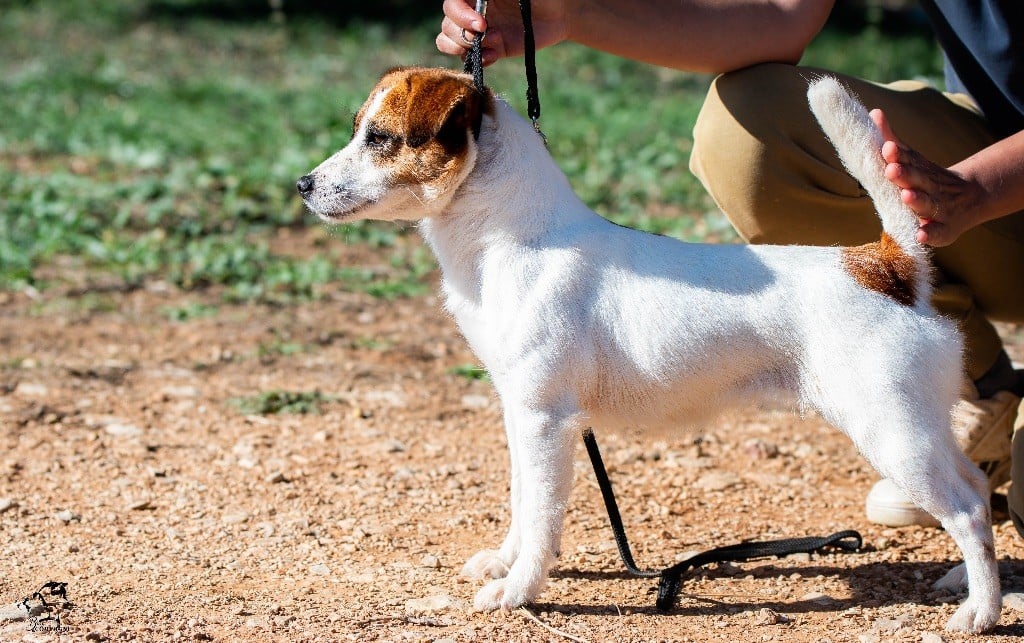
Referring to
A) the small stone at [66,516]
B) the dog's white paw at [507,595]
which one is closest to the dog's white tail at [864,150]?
the dog's white paw at [507,595]

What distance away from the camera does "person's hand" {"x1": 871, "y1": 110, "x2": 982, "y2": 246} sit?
2.72 m

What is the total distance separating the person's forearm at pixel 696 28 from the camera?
11.2 feet

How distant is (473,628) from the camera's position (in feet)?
9.23

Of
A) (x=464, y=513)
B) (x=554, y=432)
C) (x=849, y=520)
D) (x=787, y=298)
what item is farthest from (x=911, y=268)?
(x=464, y=513)

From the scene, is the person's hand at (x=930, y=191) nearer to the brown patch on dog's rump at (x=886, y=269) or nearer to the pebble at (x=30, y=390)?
the brown patch on dog's rump at (x=886, y=269)

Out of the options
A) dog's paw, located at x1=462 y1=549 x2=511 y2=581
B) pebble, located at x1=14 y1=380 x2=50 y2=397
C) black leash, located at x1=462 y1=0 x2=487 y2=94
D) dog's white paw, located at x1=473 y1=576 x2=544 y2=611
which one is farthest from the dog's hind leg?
pebble, located at x1=14 y1=380 x2=50 y2=397

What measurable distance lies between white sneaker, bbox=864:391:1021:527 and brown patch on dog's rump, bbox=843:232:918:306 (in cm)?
92

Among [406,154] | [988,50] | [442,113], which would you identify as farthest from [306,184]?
[988,50]

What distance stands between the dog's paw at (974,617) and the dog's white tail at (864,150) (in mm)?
819

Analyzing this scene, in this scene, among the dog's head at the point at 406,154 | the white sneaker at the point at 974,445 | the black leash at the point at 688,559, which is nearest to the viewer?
the dog's head at the point at 406,154

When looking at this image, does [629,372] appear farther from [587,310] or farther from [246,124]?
[246,124]

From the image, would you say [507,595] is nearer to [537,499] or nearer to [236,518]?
[537,499]

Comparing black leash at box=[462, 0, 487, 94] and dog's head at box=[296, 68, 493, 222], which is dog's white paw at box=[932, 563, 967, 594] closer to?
dog's head at box=[296, 68, 493, 222]

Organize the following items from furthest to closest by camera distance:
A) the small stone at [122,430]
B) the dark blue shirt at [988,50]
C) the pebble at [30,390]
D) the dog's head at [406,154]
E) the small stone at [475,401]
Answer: the small stone at [475,401] < the pebble at [30,390] < the small stone at [122,430] < the dark blue shirt at [988,50] < the dog's head at [406,154]
